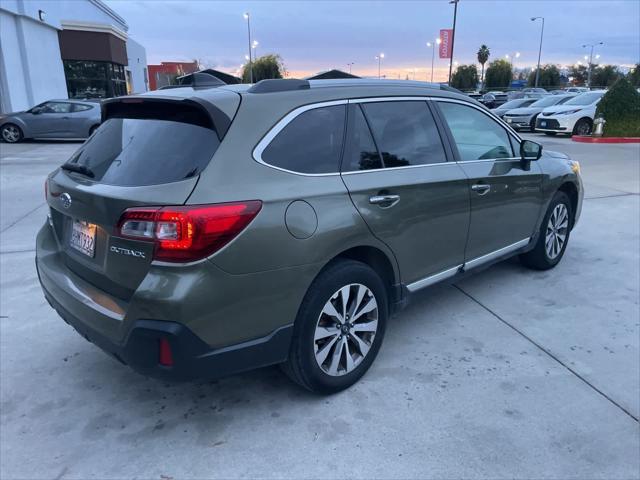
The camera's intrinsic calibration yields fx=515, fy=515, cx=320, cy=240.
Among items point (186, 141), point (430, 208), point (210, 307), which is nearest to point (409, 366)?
point (430, 208)

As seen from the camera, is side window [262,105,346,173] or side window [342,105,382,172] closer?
side window [262,105,346,173]

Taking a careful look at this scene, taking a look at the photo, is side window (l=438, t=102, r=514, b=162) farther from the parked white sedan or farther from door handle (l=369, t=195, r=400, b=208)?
the parked white sedan

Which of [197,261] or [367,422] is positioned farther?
[367,422]

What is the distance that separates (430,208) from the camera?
11.3 feet

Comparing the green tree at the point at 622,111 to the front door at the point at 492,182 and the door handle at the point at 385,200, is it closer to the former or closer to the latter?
the front door at the point at 492,182

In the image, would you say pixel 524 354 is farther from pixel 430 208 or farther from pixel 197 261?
pixel 197 261

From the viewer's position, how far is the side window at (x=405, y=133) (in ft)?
10.7

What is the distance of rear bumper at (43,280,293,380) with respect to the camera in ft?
7.75

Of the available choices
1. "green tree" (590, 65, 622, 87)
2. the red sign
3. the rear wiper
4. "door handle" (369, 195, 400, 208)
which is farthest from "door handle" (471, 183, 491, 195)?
"green tree" (590, 65, 622, 87)

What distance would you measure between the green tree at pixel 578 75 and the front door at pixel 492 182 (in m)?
103

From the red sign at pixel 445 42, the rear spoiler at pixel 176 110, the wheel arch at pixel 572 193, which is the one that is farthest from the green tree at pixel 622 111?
the red sign at pixel 445 42

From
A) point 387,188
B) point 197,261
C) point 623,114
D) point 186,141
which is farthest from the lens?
point 623,114

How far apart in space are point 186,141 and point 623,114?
18.5 metres

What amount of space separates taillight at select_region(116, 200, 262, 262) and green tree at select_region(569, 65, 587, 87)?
105715mm
